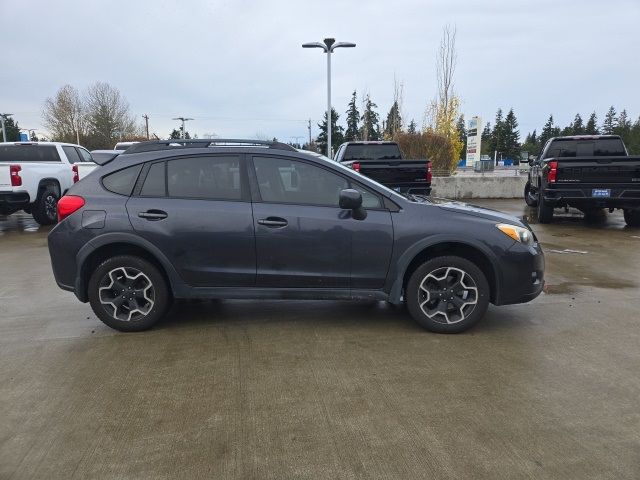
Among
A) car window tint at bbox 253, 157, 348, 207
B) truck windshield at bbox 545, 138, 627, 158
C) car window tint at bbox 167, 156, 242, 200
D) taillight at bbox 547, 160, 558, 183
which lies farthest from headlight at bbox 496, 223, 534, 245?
truck windshield at bbox 545, 138, 627, 158

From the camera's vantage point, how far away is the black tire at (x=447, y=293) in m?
4.44

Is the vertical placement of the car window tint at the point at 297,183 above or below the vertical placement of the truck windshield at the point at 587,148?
below

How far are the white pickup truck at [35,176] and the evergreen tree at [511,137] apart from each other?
8671 centimetres

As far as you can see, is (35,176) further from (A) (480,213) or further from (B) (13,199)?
(A) (480,213)

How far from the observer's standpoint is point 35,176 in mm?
11398

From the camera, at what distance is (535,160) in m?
12.8

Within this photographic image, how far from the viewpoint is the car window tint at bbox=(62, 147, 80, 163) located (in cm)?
1291

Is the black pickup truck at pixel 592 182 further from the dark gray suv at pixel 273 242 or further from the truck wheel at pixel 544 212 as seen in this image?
the dark gray suv at pixel 273 242

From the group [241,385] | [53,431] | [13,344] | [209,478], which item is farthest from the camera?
[13,344]

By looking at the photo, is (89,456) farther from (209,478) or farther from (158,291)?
(158,291)

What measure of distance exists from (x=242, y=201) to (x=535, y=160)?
10436 mm

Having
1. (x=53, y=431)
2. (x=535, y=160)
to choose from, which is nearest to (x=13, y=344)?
(x=53, y=431)

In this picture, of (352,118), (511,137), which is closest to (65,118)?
(352,118)

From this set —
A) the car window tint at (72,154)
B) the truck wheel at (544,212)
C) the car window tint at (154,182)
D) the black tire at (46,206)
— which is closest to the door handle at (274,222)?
the car window tint at (154,182)
